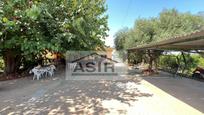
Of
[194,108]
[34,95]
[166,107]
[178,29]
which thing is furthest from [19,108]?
[178,29]

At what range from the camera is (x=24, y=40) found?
380 inches

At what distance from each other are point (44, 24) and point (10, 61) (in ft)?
19.3

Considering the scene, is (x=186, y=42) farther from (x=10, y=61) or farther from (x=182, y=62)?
(x=10, y=61)

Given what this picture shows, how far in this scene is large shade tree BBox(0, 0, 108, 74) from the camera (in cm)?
841

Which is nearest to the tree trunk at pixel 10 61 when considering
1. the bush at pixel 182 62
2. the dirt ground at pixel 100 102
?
the dirt ground at pixel 100 102

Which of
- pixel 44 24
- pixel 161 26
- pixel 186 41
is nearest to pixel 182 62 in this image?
pixel 161 26

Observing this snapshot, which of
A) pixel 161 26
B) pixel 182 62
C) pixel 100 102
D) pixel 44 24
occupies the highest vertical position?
pixel 161 26

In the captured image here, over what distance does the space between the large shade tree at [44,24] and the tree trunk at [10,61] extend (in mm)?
2443

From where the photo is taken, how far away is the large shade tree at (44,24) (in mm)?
8414

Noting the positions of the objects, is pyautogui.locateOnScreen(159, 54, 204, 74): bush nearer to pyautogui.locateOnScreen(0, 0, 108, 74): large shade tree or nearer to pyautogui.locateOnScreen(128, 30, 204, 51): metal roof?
pyautogui.locateOnScreen(128, 30, 204, 51): metal roof

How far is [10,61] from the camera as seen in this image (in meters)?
14.1

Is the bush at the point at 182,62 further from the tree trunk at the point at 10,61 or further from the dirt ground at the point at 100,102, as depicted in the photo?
the tree trunk at the point at 10,61

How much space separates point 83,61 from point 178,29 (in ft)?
36.4

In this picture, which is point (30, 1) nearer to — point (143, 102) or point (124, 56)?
point (143, 102)
